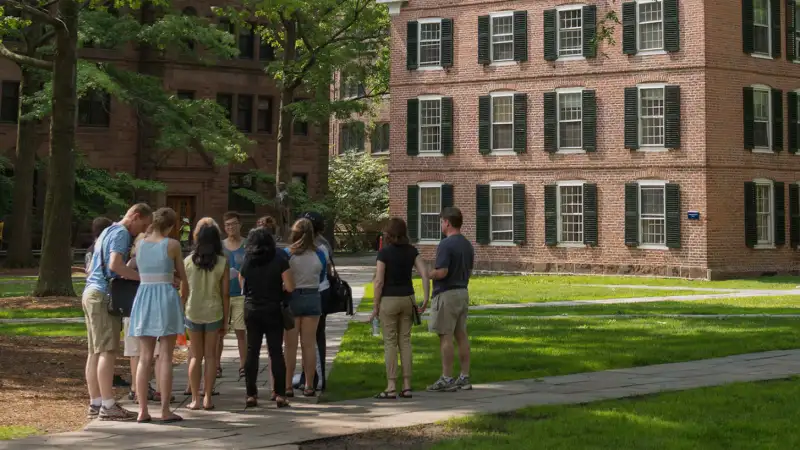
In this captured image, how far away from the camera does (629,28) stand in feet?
126

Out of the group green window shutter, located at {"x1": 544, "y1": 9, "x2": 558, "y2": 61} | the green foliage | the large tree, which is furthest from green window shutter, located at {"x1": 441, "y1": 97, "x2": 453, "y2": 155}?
the green foliage

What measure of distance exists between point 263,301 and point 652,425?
387 centimetres

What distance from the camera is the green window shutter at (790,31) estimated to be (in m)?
39.8

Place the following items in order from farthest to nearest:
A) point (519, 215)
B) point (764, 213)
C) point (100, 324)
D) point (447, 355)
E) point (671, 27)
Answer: point (519, 215) < point (764, 213) < point (671, 27) < point (447, 355) < point (100, 324)

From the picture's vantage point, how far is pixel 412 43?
141 ft

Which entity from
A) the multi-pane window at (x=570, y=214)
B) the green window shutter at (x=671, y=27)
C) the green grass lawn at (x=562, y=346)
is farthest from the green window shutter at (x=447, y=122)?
the green grass lawn at (x=562, y=346)

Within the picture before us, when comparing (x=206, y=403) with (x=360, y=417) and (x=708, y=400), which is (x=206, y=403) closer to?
(x=360, y=417)

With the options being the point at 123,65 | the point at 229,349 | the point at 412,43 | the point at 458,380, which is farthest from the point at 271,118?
the point at 458,380

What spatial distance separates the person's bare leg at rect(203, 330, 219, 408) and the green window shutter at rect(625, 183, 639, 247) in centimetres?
2852

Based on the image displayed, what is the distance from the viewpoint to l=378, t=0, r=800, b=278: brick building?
37.3m

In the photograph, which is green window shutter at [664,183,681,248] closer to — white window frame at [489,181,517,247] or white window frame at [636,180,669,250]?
white window frame at [636,180,669,250]

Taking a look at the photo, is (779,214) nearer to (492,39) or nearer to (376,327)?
(492,39)

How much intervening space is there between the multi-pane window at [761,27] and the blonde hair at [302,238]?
30.3 meters

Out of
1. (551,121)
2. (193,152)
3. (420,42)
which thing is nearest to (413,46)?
(420,42)
